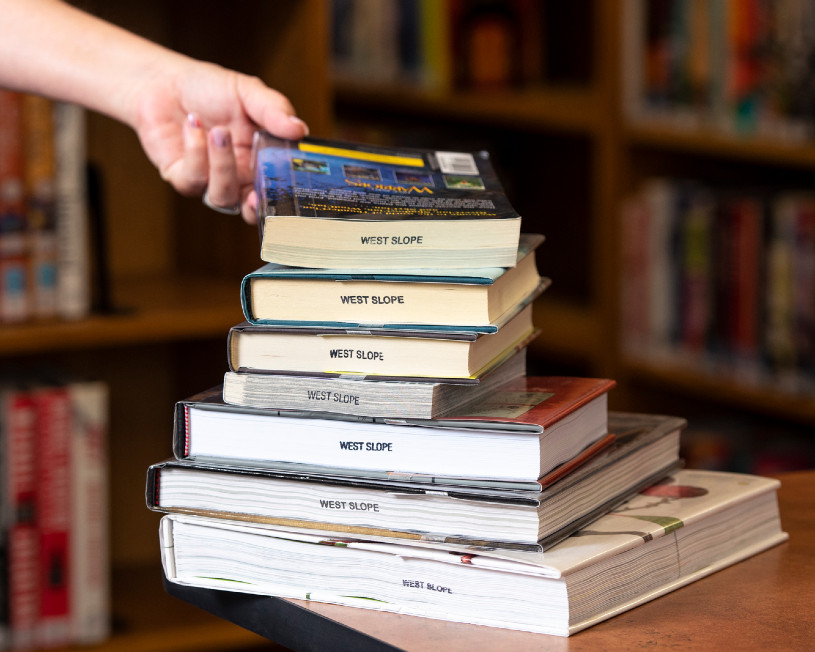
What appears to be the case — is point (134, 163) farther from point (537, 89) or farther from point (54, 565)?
point (537, 89)

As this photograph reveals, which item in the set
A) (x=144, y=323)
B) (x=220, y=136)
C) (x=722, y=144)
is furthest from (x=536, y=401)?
(x=722, y=144)

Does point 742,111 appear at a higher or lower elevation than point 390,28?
lower

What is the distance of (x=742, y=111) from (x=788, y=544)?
1.25 metres

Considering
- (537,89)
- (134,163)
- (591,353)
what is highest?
(537,89)

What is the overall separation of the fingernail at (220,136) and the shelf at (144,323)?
2.11ft

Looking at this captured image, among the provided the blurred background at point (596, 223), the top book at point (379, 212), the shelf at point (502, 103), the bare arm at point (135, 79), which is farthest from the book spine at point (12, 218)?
the shelf at point (502, 103)

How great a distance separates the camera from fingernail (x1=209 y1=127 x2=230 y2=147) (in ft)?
3.33

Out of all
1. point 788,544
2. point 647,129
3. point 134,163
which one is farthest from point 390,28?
point 788,544

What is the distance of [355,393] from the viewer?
2.29 feet

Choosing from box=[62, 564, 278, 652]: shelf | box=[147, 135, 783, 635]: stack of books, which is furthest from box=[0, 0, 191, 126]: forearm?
box=[62, 564, 278, 652]: shelf

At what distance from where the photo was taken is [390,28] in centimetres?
253

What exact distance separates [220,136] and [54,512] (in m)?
0.82

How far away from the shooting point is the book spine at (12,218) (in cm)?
156

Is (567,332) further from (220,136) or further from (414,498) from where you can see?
(414,498)
